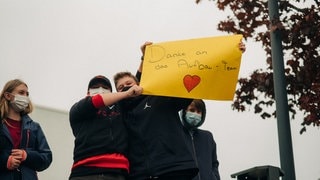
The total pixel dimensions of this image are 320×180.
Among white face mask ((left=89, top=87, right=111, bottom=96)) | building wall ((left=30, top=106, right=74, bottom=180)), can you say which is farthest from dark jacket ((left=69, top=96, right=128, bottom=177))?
building wall ((left=30, top=106, right=74, bottom=180))

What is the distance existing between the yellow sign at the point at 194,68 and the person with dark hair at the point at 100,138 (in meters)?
0.25

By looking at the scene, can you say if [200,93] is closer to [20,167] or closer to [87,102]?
[87,102]

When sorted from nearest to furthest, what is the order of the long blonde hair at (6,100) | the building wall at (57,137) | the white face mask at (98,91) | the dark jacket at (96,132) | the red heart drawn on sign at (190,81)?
the dark jacket at (96,132) → the red heart drawn on sign at (190,81) → the white face mask at (98,91) → the long blonde hair at (6,100) → the building wall at (57,137)

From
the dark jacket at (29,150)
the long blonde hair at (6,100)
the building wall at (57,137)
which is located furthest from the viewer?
the building wall at (57,137)

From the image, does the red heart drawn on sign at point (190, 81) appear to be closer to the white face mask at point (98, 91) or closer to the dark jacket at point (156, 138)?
the dark jacket at point (156, 138)

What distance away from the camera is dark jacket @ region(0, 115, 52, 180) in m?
4.28

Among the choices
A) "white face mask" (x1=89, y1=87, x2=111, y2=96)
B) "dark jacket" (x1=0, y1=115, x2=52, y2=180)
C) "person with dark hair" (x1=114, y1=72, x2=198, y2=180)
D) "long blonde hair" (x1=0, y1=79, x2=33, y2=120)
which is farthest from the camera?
"long blonde hair" (x1=0, y1=79, x2=33, y2=120)

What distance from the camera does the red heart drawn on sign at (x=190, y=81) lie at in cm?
358

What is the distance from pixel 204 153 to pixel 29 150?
1733 mm

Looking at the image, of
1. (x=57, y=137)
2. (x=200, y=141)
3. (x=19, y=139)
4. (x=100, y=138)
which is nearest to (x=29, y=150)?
(x=19, y=139)

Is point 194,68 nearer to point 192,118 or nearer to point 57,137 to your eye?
point 192,118

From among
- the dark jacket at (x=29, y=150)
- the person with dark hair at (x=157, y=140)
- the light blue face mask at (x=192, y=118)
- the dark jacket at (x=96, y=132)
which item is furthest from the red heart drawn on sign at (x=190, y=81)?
the dark jacket at (x=29, y=150)

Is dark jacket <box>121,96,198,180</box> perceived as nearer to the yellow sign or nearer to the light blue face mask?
the yellow sign

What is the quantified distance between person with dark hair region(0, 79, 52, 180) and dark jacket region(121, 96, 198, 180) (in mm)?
1315
